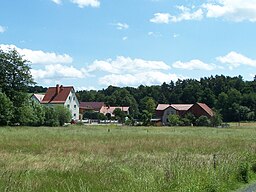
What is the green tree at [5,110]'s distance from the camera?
70188 millimetres

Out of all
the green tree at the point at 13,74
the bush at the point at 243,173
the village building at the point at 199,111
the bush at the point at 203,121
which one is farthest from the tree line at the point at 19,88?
the bush at the point at 243,173

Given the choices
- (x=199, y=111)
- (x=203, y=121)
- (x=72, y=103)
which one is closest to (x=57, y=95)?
(x=72, y=103)

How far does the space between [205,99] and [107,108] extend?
131 ft

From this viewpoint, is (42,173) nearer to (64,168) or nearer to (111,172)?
(64,168)

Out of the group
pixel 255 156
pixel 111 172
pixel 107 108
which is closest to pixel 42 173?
pixel 111 172

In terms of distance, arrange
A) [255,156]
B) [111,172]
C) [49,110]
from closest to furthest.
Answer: [111,172] → [255,156] → [49,110]

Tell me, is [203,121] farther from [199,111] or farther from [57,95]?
[57,95]

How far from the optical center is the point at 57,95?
378 ft

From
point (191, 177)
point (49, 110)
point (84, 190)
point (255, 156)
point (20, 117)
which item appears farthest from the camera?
point (49, 110)

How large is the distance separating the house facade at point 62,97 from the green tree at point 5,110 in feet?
128

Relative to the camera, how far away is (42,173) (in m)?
13.2

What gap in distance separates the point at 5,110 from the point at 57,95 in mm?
44593

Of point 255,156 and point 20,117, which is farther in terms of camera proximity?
point 20,117

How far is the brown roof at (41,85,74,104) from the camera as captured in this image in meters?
113
